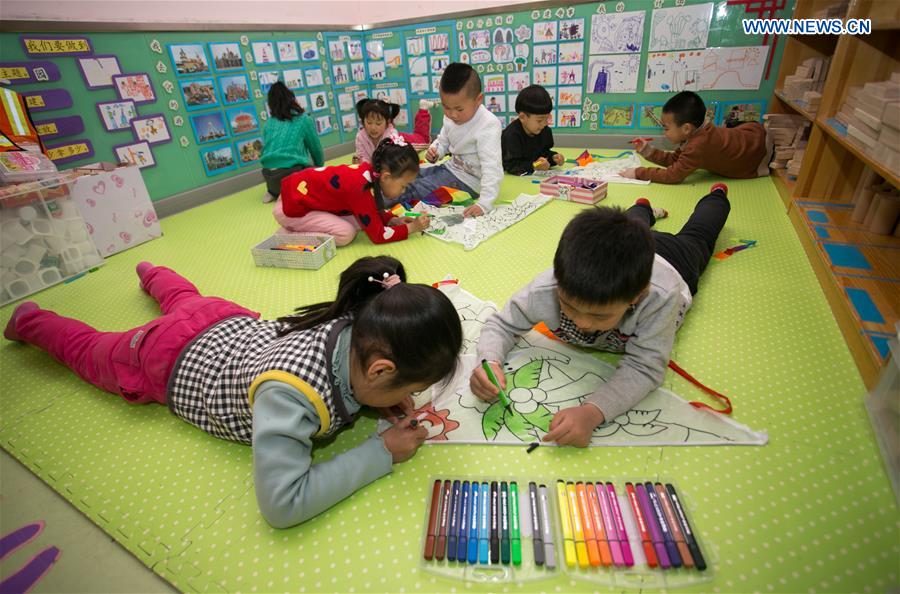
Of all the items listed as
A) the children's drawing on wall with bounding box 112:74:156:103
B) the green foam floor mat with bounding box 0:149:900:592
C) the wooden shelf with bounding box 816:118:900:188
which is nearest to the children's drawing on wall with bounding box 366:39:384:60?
the children's drawing on wall with bounding box 112:74:156:103

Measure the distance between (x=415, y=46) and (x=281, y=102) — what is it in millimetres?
1245

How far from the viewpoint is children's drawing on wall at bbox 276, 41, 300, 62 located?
2896mm

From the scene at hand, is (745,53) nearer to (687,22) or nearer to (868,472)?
(687,22)

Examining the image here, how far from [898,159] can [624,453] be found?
1016 mm

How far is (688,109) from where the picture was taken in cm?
A: 224

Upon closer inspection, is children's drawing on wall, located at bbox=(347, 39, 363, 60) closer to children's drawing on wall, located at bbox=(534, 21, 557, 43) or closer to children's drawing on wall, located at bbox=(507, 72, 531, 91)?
children's drawing on wall, located at bbox=(507, 72, 531, 91)

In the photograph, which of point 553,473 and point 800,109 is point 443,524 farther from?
point 800,109

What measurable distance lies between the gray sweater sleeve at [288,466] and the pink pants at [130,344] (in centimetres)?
37

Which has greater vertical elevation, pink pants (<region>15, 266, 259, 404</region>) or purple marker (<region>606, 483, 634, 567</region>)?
pink pants (<region>15, 266, 259, 404</region>)

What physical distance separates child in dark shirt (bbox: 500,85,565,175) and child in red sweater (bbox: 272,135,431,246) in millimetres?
966

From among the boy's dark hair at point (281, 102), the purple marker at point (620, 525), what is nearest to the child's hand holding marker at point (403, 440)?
the purple marker at point (620, 525)

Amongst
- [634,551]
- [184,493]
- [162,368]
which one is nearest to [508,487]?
[634,551]

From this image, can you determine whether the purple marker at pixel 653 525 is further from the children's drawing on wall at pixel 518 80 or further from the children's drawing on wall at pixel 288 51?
the children's drawing on wall at pixel 288 51

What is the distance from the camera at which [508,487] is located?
782 millimetres
